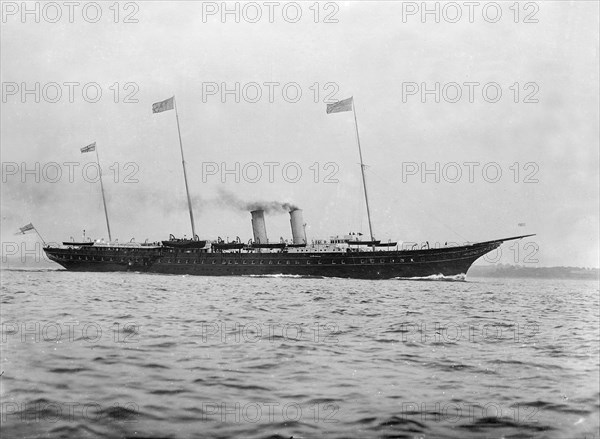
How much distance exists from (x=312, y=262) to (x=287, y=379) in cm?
4061

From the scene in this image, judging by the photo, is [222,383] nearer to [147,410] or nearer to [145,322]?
[147,410]

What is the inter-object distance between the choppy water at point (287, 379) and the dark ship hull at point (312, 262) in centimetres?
3340

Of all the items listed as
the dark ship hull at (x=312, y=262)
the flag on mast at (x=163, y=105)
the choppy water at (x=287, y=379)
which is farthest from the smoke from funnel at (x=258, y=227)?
the choppy water at (x=287, y=379)

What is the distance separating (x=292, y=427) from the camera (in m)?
5.23

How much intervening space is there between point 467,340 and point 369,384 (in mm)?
4640

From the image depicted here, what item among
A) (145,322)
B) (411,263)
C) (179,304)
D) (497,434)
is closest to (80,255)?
(411,263)

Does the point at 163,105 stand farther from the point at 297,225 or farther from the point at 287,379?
the point at 287,379

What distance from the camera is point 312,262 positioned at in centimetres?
4762

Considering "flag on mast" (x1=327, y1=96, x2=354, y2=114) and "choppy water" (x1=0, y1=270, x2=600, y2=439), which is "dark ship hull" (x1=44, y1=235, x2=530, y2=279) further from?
"choppy water" (x1=0, y1=270, x2=600, y2=439)

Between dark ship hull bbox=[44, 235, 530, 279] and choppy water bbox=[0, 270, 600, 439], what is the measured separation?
33401 mm

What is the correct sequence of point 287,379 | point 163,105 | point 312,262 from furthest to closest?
point 312,262 < point 163,105 < point 287,379

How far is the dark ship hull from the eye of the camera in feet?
152

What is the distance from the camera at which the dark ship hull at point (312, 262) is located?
1825 inches

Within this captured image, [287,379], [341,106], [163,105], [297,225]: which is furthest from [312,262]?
[287,379]
